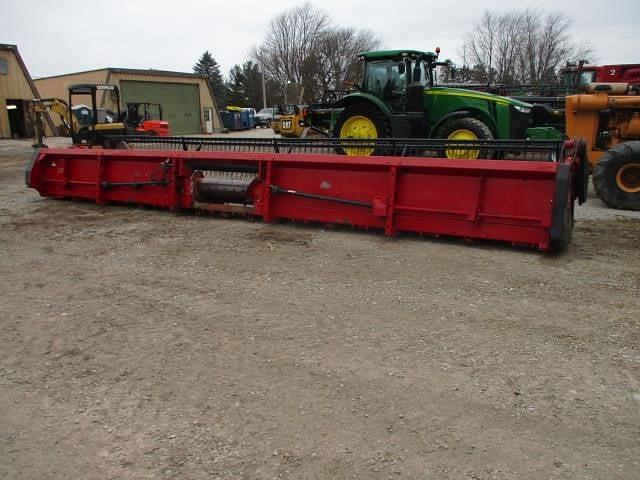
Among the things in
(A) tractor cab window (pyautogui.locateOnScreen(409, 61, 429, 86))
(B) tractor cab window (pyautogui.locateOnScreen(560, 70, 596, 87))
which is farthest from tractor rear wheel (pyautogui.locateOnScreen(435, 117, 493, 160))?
(B) tractor cab window (pyautogui.locateOnScreen(560, 70, 596, 87))

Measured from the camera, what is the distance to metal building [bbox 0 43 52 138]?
26062 mm

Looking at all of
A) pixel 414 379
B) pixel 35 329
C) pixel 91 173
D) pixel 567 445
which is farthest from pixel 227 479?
pixel 91 173

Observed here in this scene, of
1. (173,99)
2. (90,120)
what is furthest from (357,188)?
(173,99)

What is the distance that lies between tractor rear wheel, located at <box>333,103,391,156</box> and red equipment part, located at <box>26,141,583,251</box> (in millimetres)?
3849

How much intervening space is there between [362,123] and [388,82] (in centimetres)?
91

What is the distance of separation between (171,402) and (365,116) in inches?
329

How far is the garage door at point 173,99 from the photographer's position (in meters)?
30.9

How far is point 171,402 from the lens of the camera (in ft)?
9.27

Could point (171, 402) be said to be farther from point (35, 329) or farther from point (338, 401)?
point (35, 329)

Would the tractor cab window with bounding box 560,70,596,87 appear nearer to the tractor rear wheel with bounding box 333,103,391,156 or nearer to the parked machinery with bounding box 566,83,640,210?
the parked machinery with bounding box 566,83,640,210

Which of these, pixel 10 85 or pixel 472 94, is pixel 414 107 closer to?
pixel 472 94

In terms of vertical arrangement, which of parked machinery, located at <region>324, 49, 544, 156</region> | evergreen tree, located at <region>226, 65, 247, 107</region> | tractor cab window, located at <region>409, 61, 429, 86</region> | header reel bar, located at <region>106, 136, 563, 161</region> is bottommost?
header reel bar, located at <region>106, 136, 563, 161</region>

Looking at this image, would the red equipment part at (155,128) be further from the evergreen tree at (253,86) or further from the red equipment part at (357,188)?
the evergreen tree at (253,86)

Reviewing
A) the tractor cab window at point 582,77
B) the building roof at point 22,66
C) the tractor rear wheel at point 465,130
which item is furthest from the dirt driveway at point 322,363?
the building roof at point 22,66
